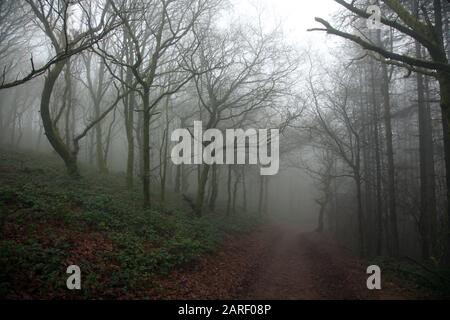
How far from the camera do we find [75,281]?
19.4 ft

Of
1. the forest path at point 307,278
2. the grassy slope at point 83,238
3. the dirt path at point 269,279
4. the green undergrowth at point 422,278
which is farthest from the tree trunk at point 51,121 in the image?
the green undergrowth at point 422,278

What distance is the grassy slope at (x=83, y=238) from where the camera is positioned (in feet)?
19.2

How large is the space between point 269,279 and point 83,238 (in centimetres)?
573

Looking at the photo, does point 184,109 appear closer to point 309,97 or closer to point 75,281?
point 309,97

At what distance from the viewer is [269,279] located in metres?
9.43

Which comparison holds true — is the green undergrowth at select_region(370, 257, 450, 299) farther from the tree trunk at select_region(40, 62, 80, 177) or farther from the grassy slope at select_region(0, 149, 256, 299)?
the tree trunk at select_region(40, 62, 80, 177)

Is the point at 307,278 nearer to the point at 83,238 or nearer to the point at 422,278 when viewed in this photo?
the point at 422,278

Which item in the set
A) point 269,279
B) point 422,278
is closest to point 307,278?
point 269,279

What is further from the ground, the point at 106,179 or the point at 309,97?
the point at 309,97

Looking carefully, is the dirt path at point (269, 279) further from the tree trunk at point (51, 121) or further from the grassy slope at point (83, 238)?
the tree trunk at point (51, 121)

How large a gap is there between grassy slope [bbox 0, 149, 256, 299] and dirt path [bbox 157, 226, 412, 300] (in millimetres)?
596
